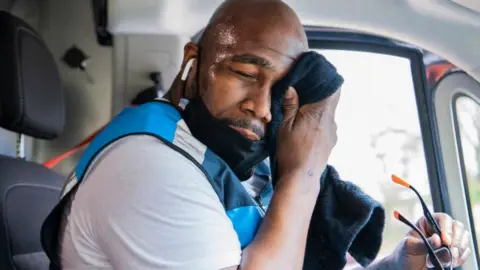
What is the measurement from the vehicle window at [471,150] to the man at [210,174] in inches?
21.3

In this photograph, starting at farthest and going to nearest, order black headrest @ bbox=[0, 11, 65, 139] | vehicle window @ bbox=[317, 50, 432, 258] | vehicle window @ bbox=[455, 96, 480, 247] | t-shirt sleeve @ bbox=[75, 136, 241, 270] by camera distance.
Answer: vehicle window @ bbox=[317, 50, 432, 258] → vehicle window @ bbox=[455, 96, 480, 247] → black headrest @ bbox=[0, 11, 65, 139] → t-shirt sleeve @ bbox=[75, 136, 241, 270]

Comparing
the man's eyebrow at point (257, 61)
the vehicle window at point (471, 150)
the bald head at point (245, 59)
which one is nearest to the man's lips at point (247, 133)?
the bald head at point (245, 59)

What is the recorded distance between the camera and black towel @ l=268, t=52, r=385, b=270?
1099mm

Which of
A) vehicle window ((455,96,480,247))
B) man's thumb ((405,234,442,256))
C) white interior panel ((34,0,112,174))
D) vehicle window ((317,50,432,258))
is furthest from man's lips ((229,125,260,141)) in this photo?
white interior panel ((34,0,112,174))

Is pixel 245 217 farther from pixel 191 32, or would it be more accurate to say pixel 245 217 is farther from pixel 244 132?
pixel 191 32

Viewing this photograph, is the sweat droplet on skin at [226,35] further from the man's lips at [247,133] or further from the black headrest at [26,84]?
the black headrest at [26,84]

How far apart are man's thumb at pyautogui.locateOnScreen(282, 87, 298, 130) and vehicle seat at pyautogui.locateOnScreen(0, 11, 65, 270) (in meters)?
0.62

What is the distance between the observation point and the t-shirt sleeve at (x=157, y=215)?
88 centimetres

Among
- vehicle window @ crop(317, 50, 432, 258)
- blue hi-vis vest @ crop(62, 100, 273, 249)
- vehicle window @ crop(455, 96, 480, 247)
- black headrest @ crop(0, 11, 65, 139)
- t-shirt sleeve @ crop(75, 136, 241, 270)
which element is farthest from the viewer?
vehicle window @ crop(317, 50, 432, 258)

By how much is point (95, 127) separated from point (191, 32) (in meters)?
0.45

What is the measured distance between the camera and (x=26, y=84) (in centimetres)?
141

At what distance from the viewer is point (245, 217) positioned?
1.04m

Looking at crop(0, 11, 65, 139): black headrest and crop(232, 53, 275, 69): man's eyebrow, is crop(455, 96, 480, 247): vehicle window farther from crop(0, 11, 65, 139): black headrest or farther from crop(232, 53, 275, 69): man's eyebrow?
crop(0, 11, 65, 139): black headrest

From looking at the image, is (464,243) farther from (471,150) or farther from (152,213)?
(152,213)
